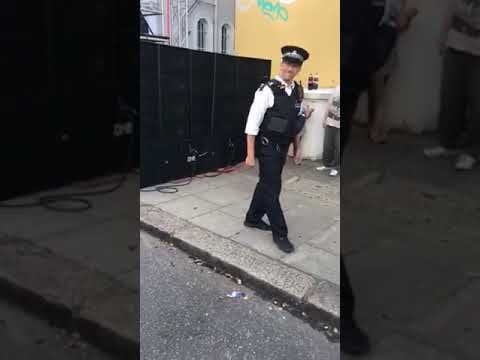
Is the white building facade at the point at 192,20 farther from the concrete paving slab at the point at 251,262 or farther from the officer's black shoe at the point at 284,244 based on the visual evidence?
the officer's black shoe at the point at 284,244

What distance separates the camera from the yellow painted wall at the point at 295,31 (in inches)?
295

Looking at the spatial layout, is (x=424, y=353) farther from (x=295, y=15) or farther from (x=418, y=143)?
(x=295, y=15)

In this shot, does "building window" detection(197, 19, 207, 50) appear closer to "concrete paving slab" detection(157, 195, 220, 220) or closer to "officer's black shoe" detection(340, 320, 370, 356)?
"concrete paving slab" detection(157, 195, 220, 220)

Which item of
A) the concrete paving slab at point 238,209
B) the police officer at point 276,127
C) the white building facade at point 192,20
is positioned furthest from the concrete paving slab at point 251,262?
the white building facade at point 192,20

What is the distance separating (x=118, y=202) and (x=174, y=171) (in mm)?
5219

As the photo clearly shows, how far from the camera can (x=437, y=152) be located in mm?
863

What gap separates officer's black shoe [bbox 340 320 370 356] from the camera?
40.4 inches

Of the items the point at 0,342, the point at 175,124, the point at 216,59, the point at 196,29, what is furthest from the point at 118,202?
the point at 196,29

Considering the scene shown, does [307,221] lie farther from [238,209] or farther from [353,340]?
[353,340]

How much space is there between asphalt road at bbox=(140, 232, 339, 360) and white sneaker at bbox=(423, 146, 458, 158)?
6.92ft

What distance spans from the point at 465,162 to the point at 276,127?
3.10 metres

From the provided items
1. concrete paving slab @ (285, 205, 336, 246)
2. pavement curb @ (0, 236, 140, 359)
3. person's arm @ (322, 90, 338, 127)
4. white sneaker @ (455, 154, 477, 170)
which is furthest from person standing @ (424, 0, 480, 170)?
person's arm @ (322, 90, 338, 127)

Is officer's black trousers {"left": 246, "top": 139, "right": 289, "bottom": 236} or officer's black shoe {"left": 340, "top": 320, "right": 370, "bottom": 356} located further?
officer's black trousers {"left": 246, "top": 139, "right": 289, "bottom": 236}

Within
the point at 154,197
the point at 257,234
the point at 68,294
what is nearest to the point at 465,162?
the point at 68,294
